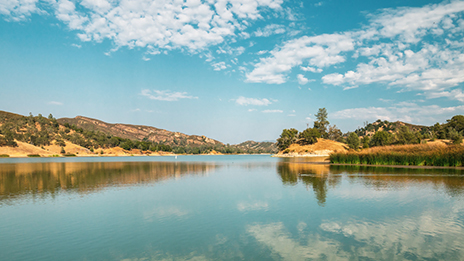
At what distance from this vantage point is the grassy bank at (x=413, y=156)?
45.7 metres

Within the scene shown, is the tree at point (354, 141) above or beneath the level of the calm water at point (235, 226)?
above

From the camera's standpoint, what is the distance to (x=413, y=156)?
167ft

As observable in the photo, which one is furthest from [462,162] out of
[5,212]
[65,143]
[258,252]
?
[65,143]

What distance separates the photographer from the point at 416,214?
16.3 meters

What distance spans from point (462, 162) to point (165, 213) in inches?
2009

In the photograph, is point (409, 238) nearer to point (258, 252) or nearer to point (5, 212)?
point (258, 252)

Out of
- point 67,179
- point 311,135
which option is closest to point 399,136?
point 311,135

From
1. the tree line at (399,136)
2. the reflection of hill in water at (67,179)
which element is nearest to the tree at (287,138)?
the tree line at (399,136)

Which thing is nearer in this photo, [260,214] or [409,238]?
[409,238]

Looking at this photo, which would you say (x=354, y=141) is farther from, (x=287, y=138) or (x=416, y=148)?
(x=416, y=148)

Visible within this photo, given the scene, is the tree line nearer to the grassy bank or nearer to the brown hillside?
the brown hillside

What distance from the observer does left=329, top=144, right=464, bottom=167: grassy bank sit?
150 feet

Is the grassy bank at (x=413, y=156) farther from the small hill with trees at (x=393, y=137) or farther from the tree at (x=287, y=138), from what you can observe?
the tree at (x=287, y=138)

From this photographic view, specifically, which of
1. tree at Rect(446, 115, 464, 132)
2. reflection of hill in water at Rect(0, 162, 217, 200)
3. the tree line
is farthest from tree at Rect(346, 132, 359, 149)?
reflection of hill in water at Rect(0, 162, 217, 200)
